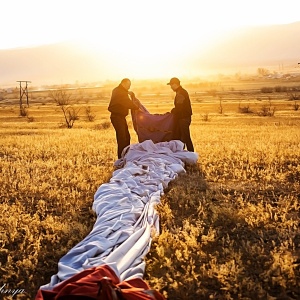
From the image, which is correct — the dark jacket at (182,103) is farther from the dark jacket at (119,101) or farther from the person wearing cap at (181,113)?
the dark jacket at (119,101)

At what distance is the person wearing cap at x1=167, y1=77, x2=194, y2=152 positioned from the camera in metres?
11.7

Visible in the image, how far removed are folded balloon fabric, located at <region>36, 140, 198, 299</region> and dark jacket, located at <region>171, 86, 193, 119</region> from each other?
132 centimetres

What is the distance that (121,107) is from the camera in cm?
1173

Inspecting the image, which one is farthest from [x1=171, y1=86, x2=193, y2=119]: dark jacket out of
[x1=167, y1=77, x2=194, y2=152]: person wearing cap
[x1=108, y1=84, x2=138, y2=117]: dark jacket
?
[x1=108, y1=84, x2=138, y2=117]: dark jacket

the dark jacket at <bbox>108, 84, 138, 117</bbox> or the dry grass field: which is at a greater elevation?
the dark jacket at <bbox>108, 84, 138, 117</bbox>

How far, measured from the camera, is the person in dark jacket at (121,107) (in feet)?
38.1

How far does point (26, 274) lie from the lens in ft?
17.3

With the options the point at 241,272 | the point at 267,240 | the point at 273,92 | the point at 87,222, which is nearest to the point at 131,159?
the point at 87,222

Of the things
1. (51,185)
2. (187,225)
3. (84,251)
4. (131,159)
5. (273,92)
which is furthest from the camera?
(273,92)

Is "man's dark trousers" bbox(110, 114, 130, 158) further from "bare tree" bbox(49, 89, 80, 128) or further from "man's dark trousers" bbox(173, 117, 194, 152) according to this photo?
"bare tree" bbox(49, 89, 80, 128)

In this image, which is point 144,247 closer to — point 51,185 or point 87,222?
point 87,222

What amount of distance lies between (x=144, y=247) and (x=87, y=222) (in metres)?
1.54

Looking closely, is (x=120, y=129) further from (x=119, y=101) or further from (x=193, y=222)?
(x=193, y=222)

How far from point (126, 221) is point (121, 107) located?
5.63 metres
